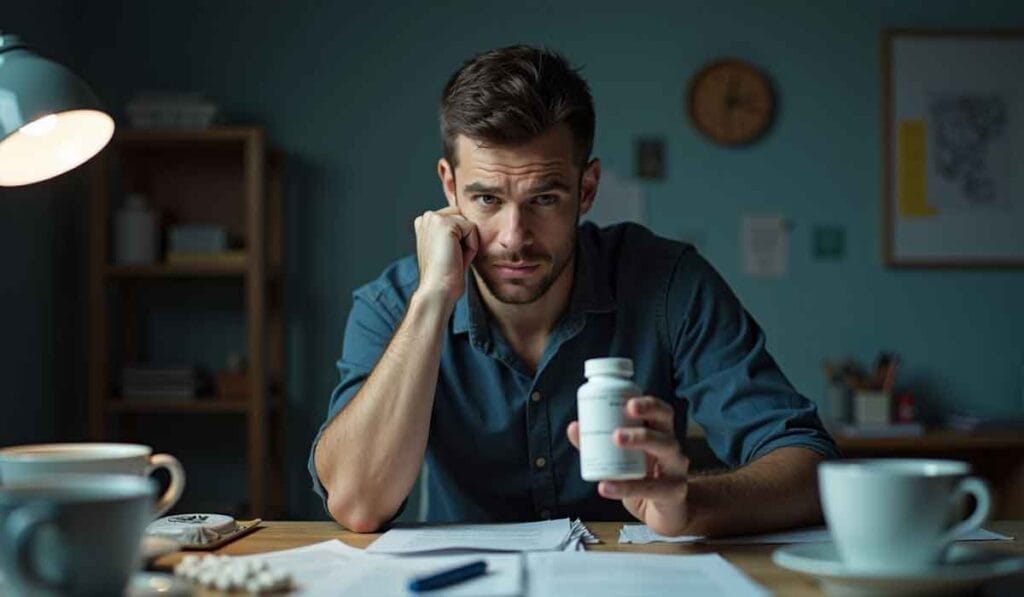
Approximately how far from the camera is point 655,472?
1304 mm

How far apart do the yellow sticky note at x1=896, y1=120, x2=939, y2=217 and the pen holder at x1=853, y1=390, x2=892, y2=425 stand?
668mm

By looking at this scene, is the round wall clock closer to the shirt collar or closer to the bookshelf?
the bookshelf

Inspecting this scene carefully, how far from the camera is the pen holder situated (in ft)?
11.8

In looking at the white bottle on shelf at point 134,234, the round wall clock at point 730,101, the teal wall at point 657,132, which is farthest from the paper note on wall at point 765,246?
the white bottle on shelf at point 134,234

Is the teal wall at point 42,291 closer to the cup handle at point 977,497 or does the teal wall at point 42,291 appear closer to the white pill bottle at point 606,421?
the white pill bottle at point 606,421

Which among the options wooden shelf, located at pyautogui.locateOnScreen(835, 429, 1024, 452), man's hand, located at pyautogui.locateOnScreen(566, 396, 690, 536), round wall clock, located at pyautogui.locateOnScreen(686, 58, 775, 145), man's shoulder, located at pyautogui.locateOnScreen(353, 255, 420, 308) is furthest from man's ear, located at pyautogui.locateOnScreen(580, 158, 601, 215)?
round wall clock, located at pyautogui.locateOnScreen(686, 58, 775, 145)

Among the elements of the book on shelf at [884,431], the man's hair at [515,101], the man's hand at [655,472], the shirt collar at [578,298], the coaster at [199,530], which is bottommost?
the book on shelf at [884,431]

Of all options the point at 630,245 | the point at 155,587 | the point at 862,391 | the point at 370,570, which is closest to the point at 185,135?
Result: the point at 630,245

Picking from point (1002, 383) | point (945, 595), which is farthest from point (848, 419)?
point (945, 595)

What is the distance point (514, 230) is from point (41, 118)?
67 cm

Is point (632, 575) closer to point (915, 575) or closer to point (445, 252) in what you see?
point (915, 575)

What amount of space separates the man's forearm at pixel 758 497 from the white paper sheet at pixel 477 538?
0.53ft

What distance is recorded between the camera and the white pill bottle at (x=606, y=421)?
3.83 feet

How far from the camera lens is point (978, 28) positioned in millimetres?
3885
